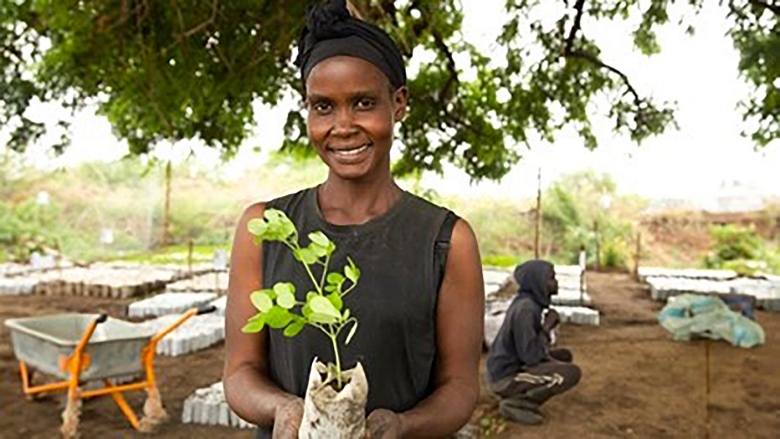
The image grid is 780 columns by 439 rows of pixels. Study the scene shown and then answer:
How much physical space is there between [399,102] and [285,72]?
501cm

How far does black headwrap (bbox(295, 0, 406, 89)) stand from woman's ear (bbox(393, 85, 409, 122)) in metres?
0.03

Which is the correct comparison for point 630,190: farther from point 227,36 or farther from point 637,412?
point 227,36

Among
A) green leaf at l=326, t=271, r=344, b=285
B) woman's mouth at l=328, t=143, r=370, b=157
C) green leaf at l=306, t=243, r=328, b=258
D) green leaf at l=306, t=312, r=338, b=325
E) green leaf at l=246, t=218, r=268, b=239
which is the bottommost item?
green leaf at l=306, t=312, r=338, b=325

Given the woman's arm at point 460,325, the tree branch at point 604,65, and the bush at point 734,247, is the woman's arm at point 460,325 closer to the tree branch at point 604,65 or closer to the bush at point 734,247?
the tree branch at point 604,65

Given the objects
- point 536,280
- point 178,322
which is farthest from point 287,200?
point 536,280

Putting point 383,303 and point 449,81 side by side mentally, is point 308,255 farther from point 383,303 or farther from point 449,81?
point 449,81

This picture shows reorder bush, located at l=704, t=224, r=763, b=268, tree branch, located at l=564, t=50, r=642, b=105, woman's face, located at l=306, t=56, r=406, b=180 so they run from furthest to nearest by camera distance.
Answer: bush, located at l=704, t=224, r=763, b=268 → tree branch, located at l=564, t=50, r=642, b=105 → woman's face, located at l=306, t=56, r=406, b=180

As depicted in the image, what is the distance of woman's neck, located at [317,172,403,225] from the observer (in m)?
1.41

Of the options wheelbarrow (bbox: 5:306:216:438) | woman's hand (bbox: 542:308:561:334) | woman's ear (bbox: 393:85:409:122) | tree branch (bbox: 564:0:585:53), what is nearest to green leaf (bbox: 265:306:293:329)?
woman's ear (bbox: 393:85:409:122)

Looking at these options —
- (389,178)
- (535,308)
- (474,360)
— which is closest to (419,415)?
(474,360)

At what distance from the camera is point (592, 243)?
18.0m

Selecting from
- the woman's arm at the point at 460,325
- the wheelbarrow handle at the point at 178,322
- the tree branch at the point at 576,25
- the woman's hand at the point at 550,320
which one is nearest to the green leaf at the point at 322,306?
the woman's arm at the point at 460,325

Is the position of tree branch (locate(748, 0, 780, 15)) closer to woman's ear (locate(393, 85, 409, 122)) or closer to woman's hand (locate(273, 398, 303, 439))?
woman's ear (locate(393, 85, 409, 122))

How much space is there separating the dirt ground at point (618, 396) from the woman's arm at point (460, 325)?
12.8ft
